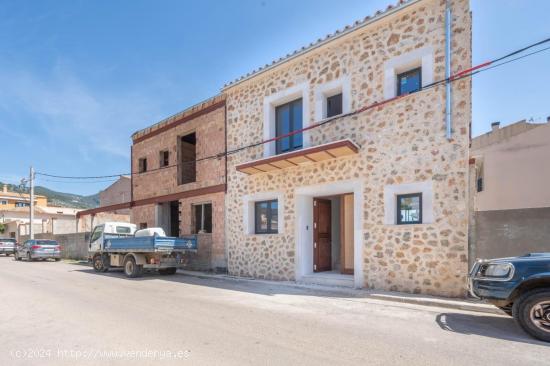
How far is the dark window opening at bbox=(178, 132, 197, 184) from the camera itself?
58.4ft

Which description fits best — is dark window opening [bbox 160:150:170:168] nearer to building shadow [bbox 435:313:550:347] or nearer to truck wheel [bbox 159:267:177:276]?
truck wheel [bbox 159:267:177:276]

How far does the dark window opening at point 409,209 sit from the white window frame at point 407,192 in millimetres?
143

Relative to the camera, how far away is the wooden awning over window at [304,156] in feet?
32.6

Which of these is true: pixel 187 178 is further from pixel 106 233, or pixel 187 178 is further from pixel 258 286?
pixel 258 286

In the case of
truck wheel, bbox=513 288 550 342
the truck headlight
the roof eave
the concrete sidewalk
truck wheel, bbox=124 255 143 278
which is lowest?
truck wheel, bbox=124 255 143 278

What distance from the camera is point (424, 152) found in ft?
29.8

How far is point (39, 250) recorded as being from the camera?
2325cm

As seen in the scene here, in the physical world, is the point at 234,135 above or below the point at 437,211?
above

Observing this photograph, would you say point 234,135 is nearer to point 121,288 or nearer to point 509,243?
point 121,288

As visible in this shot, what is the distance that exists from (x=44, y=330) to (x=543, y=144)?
20.7 meters

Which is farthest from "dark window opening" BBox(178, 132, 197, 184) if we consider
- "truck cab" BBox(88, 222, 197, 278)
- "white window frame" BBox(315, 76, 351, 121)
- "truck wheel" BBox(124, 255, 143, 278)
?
"white window frame" BBox(315, 76, 351, 121)

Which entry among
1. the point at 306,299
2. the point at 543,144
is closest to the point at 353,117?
the point at 306,299

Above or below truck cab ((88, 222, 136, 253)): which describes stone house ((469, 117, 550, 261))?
above

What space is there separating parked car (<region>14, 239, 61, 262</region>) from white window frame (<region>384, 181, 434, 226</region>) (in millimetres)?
23170
